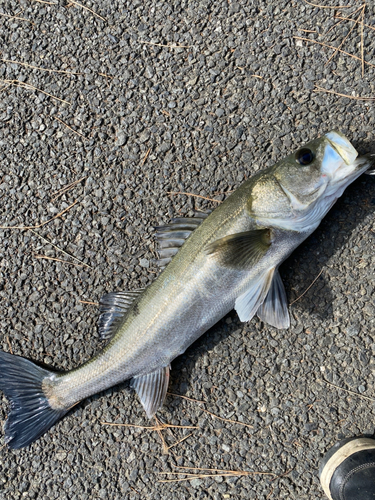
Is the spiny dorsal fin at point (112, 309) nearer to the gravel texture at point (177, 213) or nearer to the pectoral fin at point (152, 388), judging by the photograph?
the gravel texture at point (177, 213)

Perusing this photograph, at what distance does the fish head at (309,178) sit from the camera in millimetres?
2775

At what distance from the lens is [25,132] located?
3.58 m

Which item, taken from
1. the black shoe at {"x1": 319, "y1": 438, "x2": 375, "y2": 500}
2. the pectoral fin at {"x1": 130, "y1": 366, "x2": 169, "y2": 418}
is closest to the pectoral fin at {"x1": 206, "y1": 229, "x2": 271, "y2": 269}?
the pectoral fin at {"x1": 130, "y1": 366, "x2": 169, "y2": 418}

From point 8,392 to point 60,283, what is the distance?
94cm

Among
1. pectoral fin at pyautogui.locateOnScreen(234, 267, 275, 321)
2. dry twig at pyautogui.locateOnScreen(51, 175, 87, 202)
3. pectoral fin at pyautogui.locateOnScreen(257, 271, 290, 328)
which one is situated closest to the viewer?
pectoral fin at pyautogui.locateOnScreen(234, 267, 275, 321)

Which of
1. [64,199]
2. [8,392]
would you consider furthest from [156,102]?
[8,392]

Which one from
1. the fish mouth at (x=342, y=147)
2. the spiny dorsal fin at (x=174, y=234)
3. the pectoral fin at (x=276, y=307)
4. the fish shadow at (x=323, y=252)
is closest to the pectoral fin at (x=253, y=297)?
the pectoral fin at (x=276, y=307)

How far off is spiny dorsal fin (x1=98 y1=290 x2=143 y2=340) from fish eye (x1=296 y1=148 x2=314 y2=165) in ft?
4.91

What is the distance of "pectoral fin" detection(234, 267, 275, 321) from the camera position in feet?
9.75

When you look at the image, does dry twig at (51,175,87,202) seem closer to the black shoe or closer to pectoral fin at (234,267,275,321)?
pectoral fin at (234,267,275,321)

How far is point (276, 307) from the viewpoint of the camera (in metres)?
3.15

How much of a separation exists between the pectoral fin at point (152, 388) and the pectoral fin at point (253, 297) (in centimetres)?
74

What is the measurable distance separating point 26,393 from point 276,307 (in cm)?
207

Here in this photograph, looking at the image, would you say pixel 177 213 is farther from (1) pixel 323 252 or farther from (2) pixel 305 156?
(1) pixel 323 252
